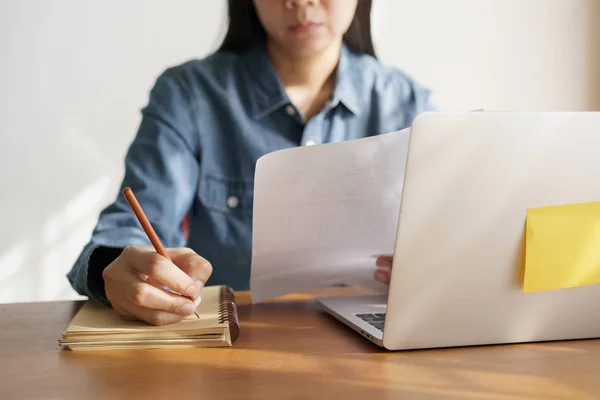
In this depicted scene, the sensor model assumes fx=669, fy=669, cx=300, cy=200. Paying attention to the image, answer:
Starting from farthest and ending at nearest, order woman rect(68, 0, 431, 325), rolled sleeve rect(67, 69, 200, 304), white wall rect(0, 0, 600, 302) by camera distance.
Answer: white wall rect(0, 0, 600, 302), woman rect(68, 0, 431, 325), rolled sleeve rect(67, 69, 200, 304)

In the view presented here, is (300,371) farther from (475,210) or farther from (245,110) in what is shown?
(245,110)

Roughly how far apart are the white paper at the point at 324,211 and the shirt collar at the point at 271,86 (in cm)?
54

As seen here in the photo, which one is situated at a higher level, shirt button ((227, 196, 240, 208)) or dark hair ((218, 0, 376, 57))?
dark hair ((218, 0, 376, 57))

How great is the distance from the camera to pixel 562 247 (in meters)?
0.67

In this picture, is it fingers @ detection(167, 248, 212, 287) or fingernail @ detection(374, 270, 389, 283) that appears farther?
fingernail @ detection(374, 270, 389, 283)

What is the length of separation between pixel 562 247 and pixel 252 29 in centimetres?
94

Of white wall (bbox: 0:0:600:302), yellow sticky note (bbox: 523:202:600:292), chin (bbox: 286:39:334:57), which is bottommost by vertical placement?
white wall (bbox: 0:0:600:302)

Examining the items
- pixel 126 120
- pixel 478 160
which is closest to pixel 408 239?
pixel 478 160

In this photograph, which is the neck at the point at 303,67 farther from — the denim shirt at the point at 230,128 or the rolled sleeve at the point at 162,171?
the rolled sleeve at the point at 162,171

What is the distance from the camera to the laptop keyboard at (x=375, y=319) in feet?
2.52

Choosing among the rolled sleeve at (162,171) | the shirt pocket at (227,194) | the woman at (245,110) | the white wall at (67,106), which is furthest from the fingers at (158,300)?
the white wall at (67,106)

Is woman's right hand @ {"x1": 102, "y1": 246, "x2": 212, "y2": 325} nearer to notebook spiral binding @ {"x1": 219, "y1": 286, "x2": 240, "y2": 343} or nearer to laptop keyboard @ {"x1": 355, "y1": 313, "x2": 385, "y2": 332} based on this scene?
notebook spiral binding @ {"x1": 219, "y1": 286, "x2": 240, "y2": 343}

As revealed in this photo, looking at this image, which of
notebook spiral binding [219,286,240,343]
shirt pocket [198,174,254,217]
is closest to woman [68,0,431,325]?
shirt pocket [198,174,254,217]

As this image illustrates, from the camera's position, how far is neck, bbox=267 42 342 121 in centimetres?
143
